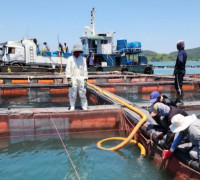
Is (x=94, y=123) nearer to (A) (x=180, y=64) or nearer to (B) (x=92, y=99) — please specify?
(A) (x=180, y=64)

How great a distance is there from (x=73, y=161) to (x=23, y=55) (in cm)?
2209

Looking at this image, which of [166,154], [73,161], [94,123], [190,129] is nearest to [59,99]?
[94,123]

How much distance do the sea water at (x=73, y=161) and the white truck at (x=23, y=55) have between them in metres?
19.6

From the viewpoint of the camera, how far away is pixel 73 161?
5184 mm

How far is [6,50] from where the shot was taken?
24.7 m

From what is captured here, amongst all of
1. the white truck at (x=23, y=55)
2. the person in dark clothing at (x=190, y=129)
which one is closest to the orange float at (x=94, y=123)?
the person in dark clothing at (x=190, y=129)

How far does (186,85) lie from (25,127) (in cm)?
1042

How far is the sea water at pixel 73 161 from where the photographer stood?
14.5ft

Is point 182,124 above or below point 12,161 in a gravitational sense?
above

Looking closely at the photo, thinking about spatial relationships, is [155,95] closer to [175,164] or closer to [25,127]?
[175,164]

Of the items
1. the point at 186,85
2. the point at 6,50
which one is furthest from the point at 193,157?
the point at 6,50

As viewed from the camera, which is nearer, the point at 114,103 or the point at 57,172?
the point at 57,172

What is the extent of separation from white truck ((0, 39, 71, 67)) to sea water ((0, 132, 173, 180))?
1955 centimetres

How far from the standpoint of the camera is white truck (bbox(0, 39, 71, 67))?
24750mm
